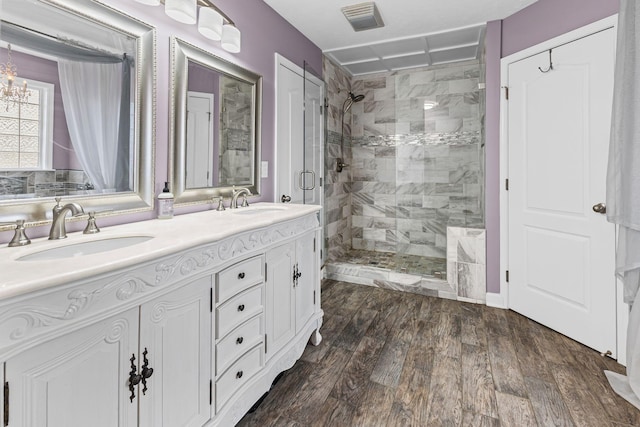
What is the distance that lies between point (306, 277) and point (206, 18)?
5.19 ft

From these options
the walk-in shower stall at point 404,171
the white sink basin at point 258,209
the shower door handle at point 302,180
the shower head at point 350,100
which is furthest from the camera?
the shower head at point 350,100

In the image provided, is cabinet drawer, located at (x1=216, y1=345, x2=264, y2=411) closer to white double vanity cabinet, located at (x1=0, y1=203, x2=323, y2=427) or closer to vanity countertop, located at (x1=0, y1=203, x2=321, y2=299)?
white double vanity cabinet, located at (x1=0, y1=203, x2=323, y2=427)

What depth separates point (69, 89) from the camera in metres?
1.30

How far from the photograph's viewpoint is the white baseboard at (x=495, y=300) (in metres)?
2.91

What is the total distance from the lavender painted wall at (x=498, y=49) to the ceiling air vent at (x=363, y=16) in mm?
1008

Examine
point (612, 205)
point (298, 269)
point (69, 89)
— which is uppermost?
point (69, 89)

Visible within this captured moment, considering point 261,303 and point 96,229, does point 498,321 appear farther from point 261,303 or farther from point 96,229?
point 96,229

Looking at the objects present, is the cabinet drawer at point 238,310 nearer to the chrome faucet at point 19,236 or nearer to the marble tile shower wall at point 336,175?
the chrome faucet at point 19,236

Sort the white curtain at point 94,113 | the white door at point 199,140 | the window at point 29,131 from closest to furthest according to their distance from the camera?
the window at point 29,131, the white curtain at point 94,113, the white door at point 199,140

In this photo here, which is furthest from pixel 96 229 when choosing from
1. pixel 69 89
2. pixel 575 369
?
pixel 575 369

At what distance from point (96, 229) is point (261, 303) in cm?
76

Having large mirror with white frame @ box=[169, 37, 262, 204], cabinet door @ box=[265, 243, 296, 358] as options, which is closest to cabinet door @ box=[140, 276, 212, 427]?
cabinet door @ box=[265, 243, 296, 358]

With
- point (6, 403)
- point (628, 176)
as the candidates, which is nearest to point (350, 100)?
point (628, 176)

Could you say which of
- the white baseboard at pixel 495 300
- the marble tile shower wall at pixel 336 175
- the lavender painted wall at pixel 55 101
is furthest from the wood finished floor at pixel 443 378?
the marble tile shower wall at pixel 336 175
